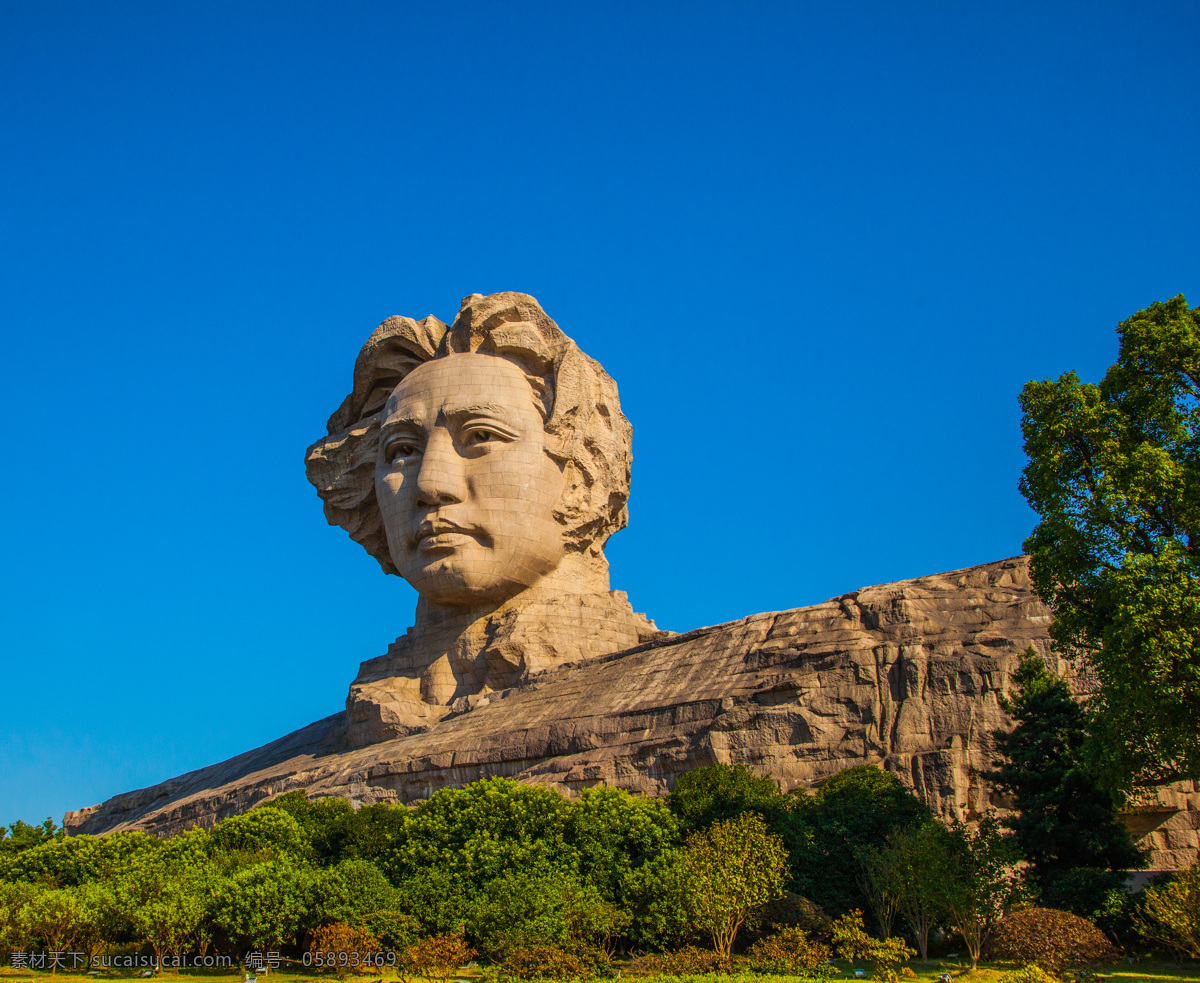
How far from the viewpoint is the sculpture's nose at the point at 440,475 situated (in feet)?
83.7

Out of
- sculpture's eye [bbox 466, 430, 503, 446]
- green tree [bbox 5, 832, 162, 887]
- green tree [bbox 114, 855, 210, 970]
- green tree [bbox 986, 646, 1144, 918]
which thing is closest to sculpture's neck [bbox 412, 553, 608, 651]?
sculpture's eye [bbox 466, 430, 503, 446]

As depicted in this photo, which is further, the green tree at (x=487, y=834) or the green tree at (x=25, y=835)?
the green tree at (x=25, y=835)

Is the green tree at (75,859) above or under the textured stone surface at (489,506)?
under

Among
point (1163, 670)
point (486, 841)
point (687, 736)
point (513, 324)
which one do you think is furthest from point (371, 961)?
point (513, 324)

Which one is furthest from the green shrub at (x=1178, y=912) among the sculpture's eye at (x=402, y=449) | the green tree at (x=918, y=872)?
the sculpture's eye at (x=402, y=449)

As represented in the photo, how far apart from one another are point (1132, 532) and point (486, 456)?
14917 mm

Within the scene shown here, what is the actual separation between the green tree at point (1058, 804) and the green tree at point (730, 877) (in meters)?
2.84

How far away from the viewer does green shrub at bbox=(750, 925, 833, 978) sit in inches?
519

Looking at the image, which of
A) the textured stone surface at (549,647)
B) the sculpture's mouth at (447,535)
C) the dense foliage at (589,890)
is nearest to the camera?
the dense foliage at (589,890)

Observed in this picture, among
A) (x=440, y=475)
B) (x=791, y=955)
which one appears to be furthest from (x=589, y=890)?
(x=440, y=475)

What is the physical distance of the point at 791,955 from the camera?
13.6m

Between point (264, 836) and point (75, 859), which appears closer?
point (264, 836)

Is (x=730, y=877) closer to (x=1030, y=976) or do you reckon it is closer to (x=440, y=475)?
(x=1030, y=976)

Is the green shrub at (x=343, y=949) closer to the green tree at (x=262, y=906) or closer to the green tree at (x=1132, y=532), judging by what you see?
the green tree at (x=262, y=906)
